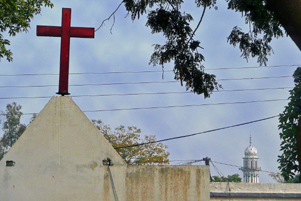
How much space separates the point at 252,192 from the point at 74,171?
5.04 m

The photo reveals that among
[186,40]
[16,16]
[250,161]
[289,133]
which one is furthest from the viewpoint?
[250,161]

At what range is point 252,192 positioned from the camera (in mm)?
11281

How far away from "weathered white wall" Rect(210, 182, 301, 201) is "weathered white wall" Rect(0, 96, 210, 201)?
1.93 meters

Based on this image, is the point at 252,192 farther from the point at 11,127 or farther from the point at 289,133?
the point at 11,127

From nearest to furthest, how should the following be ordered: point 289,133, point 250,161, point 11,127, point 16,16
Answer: point 16,16, point 289,133, point 11,127, point 250,161

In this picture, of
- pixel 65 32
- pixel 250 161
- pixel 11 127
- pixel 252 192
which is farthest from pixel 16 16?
pixel 250 161

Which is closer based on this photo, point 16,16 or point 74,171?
point 74,171

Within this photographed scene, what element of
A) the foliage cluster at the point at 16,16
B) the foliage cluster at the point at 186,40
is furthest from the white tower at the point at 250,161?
the foliage cluster at the point at 186,40

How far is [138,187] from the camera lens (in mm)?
9461

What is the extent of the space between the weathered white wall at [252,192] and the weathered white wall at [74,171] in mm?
1933

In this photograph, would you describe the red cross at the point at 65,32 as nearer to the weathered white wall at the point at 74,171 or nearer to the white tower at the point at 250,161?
the weathered white wall at the point at 74,171

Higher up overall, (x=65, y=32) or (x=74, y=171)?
(x=65, y=32)

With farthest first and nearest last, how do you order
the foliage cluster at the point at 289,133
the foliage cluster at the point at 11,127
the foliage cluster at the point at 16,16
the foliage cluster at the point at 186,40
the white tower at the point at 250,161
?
the white tower at the point at 250,161, the foliage cluster at the point at 11,127, the foliage cluster at the point at 289,133, the foliage cluster at the point at 16,16, the foliage cluster at the point at 186,40

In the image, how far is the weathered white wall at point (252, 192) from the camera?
11.3 metres
